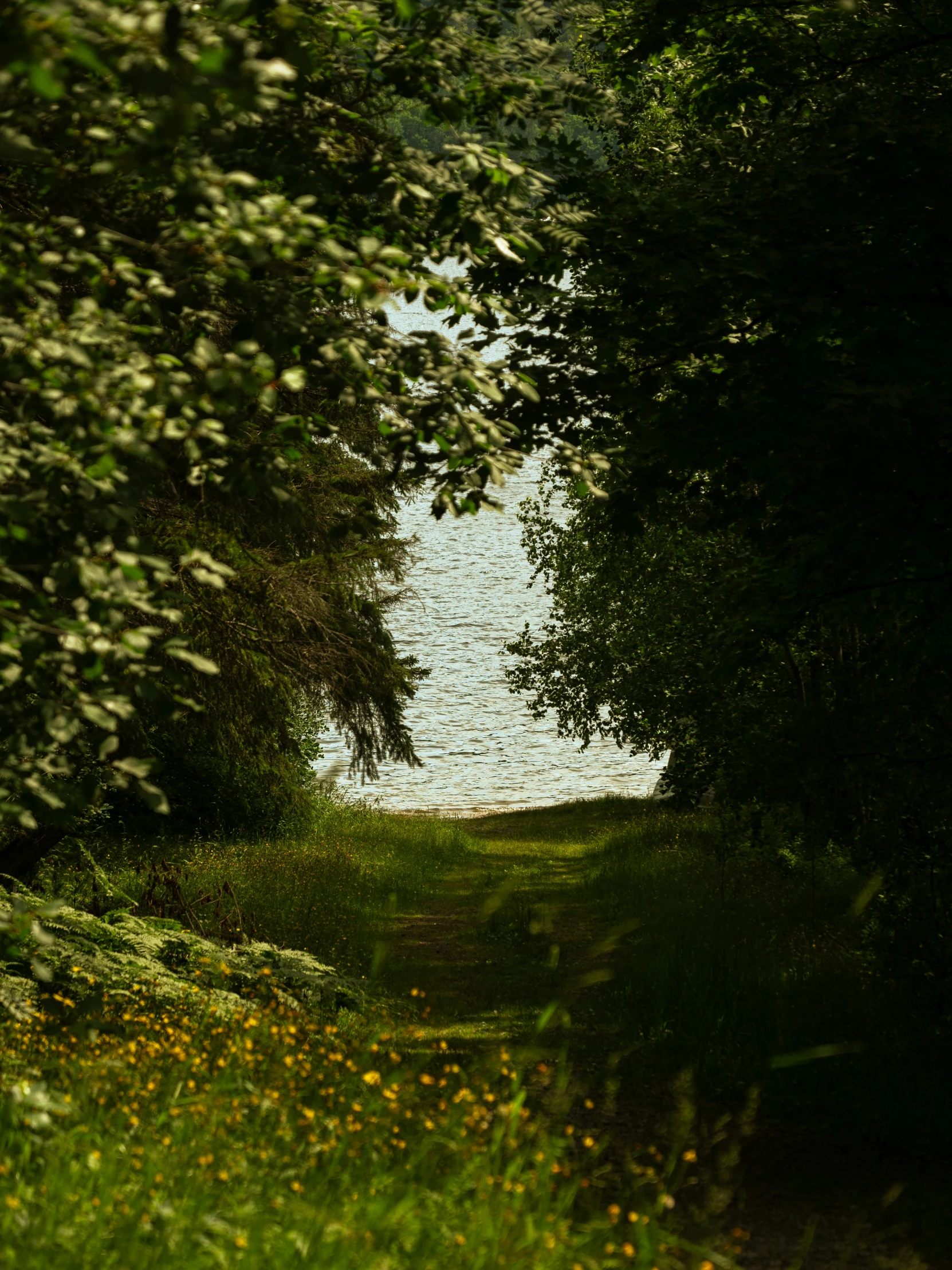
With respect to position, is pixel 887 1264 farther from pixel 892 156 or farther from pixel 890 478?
pixel 892 156

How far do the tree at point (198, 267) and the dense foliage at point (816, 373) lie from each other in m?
1.11

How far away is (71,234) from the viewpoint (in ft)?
14.6

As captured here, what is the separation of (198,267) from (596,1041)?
6.39 metres

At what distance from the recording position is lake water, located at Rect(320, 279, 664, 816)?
46562 millimetres

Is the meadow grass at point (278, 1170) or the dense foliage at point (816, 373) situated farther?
the dense foliage at point (816, 373)

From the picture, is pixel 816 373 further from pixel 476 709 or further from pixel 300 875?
pixel 476 709

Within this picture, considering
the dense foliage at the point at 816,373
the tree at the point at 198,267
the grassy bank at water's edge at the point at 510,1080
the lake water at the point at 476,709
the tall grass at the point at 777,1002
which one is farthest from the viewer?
the lake water at the point at 476,709

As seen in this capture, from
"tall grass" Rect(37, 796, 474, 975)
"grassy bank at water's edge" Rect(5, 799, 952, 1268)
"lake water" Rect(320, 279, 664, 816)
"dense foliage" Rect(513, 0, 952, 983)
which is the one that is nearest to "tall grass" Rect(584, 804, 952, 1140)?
"grassy bank at water's edge" Rect(5, 799, 952, 1268)

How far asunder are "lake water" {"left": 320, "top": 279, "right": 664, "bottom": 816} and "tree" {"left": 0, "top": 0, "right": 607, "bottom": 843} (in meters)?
13.9

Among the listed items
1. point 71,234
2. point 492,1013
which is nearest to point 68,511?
point 71,234

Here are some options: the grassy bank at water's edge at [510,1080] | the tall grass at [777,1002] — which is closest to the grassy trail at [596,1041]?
the grassy bank at water's edge at [510,1080]

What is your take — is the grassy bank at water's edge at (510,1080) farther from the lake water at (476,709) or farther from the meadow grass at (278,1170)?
the lake water at (476,709)

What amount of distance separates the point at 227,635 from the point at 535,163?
6.37 metres

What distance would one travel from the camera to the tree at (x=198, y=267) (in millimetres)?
3346
